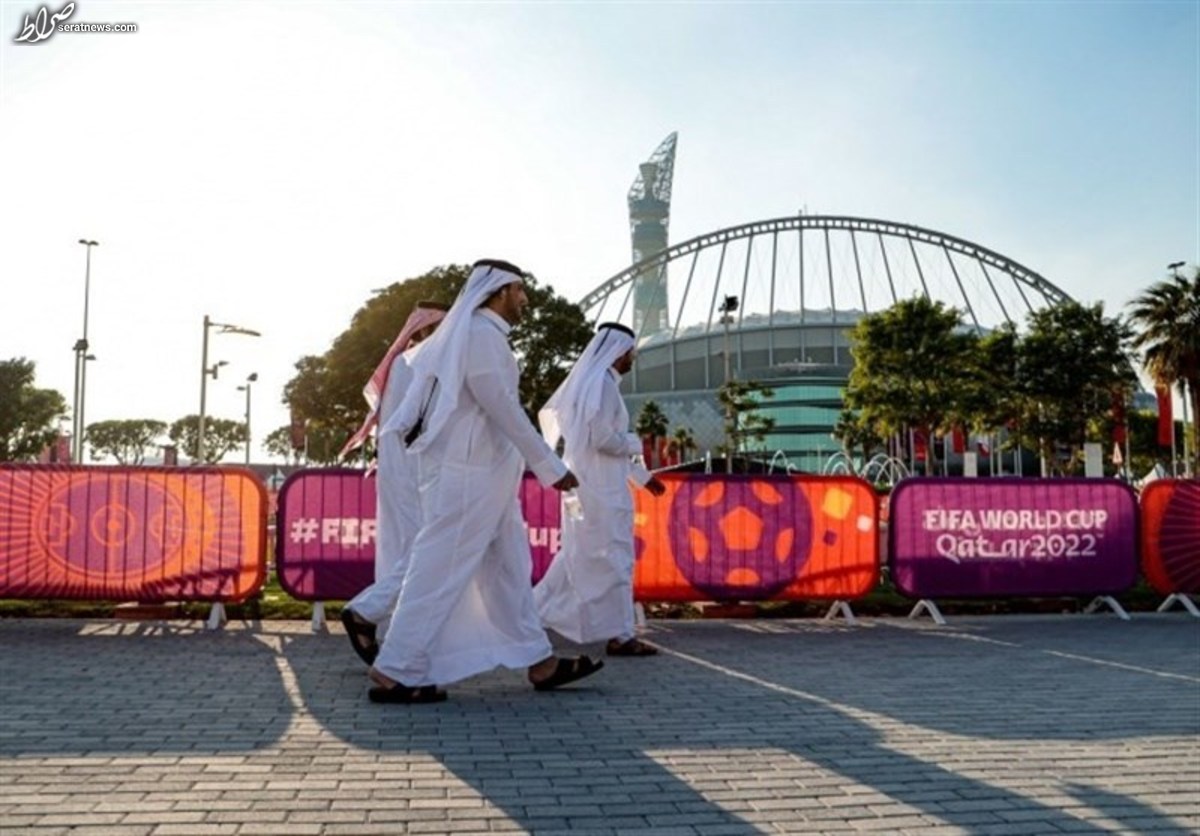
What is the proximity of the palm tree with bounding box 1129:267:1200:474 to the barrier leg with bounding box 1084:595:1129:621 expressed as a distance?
3574 centimetres

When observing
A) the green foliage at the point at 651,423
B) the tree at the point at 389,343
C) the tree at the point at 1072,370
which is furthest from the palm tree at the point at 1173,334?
the green foliage at the point at 651,423

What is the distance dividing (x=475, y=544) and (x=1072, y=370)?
4504cm

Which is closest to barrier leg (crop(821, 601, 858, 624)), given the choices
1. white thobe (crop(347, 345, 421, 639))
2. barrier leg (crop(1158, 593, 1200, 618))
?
barrier leg (crop(1158, 593, 1200, 618))

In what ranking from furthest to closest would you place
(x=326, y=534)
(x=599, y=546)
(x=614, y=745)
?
(x=326, y=534) → (x=599, y=546) → (x=614, y=745)

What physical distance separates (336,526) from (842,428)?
3631 inches

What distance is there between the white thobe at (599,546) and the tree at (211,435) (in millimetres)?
105377

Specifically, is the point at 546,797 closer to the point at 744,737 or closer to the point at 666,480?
the point at 744,737

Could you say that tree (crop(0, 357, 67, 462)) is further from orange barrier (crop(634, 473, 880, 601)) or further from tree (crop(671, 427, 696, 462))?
orange barrier (crop(634, 473, 880, 601))

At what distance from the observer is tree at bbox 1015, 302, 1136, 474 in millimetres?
45469

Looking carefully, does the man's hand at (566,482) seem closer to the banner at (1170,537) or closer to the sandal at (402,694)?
the sandal at (402,694)

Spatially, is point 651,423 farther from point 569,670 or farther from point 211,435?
point 569,670

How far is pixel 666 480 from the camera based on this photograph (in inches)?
382

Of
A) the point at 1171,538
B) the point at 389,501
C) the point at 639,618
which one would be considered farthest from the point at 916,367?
the point at 389,501

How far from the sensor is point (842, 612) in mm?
10320
